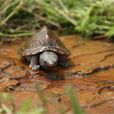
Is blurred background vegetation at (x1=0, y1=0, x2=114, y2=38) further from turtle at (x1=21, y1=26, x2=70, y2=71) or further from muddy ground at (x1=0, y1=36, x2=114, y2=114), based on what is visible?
turtle at (x1=21, y1=26, x2=70, y2=71)

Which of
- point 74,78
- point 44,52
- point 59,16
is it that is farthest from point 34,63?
point 59,16

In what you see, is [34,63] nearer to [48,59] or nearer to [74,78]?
[48,59]

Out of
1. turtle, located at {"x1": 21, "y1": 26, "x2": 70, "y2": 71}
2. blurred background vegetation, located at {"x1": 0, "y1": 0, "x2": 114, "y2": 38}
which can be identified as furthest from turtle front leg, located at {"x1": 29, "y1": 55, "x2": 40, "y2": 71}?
blurred background vegetation, located at {"x1": 0, "y1": 0, "x2": 114, "y2": 38}

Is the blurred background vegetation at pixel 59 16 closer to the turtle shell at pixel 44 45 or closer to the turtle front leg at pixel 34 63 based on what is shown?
the turtle shell at pixel 44 45

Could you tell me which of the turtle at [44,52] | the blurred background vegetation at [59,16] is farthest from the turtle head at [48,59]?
the blurred background vegetation at [59,16]

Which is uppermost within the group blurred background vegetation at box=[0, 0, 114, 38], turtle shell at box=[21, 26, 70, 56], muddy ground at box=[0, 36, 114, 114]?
blurred background vegetation at box=[0, 0, 114, 38]
